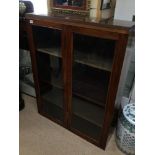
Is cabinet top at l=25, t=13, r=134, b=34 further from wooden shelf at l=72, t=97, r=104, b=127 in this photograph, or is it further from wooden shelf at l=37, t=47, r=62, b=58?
wooden shelf at l=72, t=97, r=104, b=127

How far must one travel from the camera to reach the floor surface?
1.54 metres

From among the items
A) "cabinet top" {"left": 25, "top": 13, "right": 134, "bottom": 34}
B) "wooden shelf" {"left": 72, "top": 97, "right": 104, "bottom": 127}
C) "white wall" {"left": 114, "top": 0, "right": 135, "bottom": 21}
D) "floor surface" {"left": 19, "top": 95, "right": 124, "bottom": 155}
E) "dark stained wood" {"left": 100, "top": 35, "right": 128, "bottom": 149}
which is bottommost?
"floor surface" {"left": 19, "top": 95, "right": 124, "bottom": 155}

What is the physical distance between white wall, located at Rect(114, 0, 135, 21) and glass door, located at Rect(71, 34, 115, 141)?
421 mm

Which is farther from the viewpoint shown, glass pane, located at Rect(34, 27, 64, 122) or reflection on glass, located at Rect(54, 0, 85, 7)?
glass pane, located at Rect(34, 27, 64, 122)

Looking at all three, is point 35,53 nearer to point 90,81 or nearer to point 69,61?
point 69,61

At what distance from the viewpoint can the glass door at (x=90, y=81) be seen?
134 cm

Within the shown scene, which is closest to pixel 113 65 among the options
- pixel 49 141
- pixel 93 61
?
pixel 93 61

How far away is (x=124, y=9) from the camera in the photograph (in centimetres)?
149

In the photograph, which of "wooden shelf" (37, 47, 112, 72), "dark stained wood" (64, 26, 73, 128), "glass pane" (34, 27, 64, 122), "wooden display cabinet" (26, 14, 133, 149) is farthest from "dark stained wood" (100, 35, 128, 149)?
"glass pane" (34, 27, 64, 122)

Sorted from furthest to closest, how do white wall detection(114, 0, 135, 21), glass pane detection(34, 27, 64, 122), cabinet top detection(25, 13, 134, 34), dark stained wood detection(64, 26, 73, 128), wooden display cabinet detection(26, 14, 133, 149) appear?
glass pane detection(34, 27, 64, 122)
white wall detection(114, 0, 135, 21)
dark stained wood detection(64, 26, 73, 128)
wooden display cabinet detection(26, 14, 133, 149)
cabinet top detection(25, 13, 134, 34)

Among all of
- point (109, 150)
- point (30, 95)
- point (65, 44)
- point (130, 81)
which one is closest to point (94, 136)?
point (109, 150)

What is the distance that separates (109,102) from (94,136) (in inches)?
18.6

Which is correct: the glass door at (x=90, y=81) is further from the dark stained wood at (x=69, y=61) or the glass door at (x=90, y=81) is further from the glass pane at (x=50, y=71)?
the glass pane at (x=50, y=71)

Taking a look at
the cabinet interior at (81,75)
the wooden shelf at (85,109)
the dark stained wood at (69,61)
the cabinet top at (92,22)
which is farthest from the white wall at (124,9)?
the wooden shelf at (85,109)
